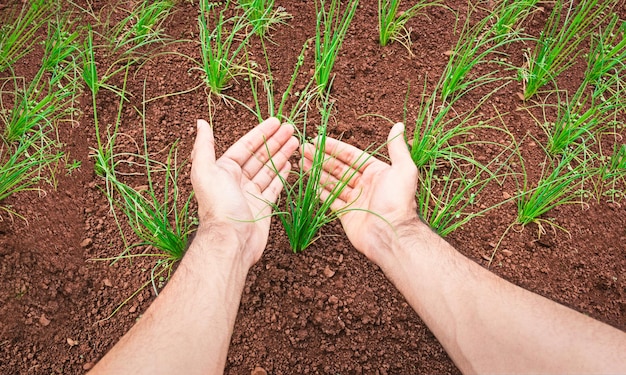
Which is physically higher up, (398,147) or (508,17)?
(508,17)

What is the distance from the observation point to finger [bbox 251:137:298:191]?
181 centimetres

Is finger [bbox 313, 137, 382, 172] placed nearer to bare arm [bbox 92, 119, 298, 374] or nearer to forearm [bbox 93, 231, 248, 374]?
bare arm [bbox 92, 119, 298, 374]

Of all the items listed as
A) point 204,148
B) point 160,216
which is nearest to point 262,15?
point 204,148

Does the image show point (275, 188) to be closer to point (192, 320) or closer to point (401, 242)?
point (401, 242)

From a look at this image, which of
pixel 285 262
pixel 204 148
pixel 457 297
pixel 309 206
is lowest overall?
pixel 285 262

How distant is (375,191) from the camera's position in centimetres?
175

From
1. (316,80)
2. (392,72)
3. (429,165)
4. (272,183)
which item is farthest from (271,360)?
(392,72)

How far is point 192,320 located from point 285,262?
1.51ft

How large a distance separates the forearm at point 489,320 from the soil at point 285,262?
0.22m

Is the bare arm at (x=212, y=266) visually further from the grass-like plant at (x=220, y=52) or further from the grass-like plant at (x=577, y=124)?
the grass-like plant at (x=577, y=124)

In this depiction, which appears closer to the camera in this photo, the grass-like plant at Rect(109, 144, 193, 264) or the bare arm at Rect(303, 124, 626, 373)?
the bare arm at Rect(303, 124, 626, 373)

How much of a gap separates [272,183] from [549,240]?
3.54 ft

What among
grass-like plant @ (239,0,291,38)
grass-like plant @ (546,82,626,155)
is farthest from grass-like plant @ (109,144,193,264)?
grass-like plant @ (546,82,626,155)

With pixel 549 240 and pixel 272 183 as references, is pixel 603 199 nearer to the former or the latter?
pixel 549 240
